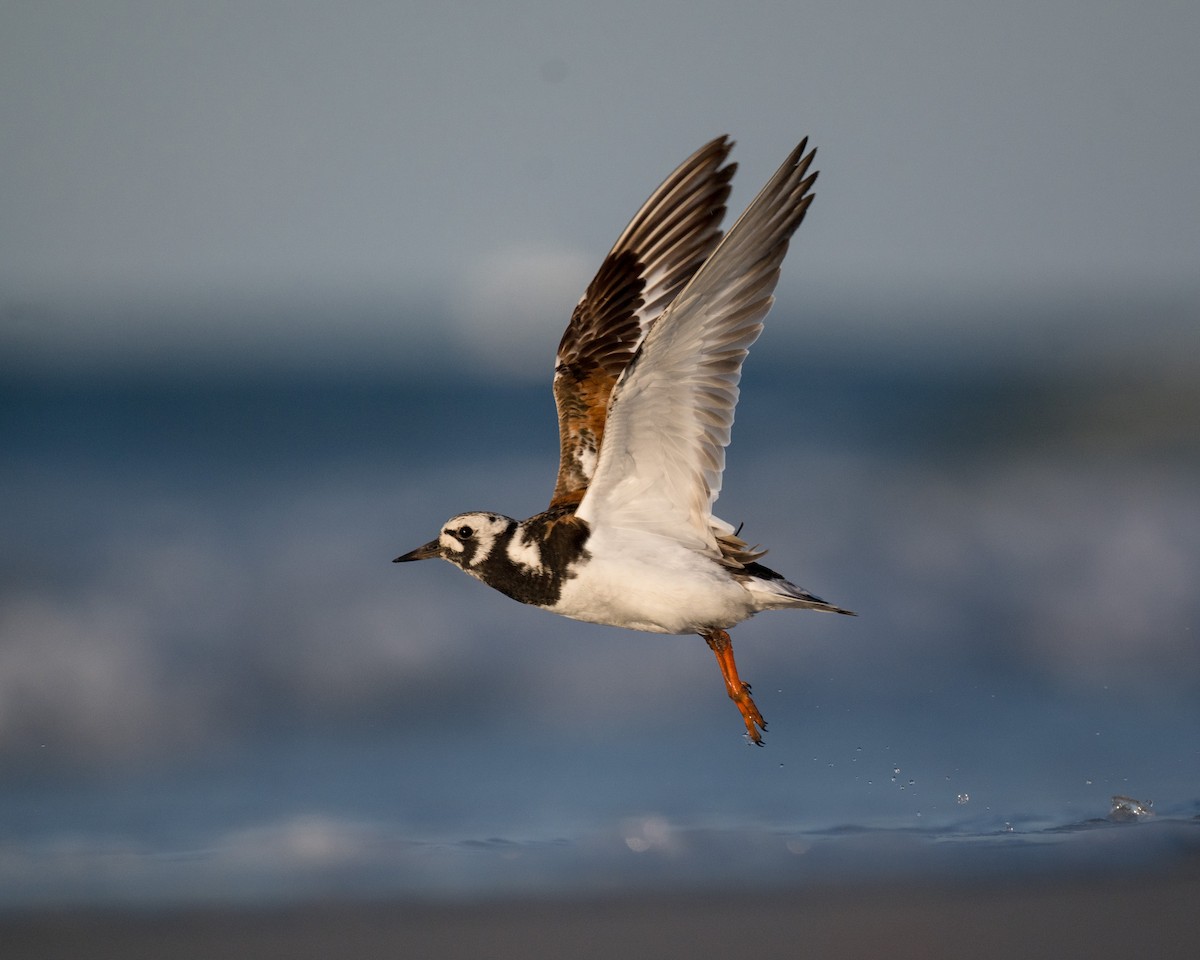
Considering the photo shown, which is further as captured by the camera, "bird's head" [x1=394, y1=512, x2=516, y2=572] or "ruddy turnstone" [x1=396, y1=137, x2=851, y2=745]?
A: "bird's head" [x1=394, y1=512, x2=516, y2=572]

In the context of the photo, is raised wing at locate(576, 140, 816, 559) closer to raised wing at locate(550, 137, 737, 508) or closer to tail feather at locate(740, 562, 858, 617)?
tail feather at locate(740, 562, 858, 617)

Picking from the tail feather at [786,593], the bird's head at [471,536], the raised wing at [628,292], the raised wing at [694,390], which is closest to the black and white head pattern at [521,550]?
the bird's head at [471,536]

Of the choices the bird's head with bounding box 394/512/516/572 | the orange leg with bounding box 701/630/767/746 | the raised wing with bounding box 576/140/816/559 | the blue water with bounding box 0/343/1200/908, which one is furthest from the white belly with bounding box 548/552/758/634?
the blue water with bounding box 0/343/1200/908

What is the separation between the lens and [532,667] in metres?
9.59

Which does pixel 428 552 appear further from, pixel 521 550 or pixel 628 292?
pixel 628 292

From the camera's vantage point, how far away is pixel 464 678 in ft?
31.0

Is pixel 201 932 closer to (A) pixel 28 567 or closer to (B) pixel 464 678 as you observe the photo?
(B) pixel 464 678

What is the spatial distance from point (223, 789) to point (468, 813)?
1.36 m

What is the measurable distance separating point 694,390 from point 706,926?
6.45 ft

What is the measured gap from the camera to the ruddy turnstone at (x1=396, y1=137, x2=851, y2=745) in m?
5.07

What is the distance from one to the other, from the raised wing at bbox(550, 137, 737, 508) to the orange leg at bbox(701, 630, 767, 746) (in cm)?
88

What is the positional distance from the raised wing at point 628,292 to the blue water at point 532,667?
1746 millimetres

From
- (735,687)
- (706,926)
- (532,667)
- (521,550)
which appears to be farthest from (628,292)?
(532,667)

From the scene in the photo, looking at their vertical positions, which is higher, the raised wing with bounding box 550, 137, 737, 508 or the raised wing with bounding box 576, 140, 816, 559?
the raised wing with bounding box 550, 137, 737, 508
